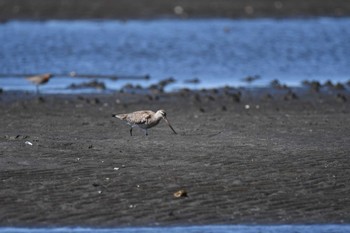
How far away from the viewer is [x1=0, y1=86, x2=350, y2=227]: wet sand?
33.0 feet

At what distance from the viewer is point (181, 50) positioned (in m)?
28.7

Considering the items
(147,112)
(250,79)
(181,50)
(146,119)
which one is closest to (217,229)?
(146,119)

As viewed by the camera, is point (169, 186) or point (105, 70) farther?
point (105, 70)

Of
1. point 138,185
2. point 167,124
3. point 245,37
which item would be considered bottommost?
point 245,37

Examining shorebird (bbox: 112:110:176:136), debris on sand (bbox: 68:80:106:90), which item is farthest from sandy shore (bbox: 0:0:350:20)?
shorebird (bbox: 112:110:176:136)

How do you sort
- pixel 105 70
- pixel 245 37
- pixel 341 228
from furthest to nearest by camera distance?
pixel 245 37 < pixel 105 70 < pixel 341 228

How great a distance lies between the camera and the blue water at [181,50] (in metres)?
23.4

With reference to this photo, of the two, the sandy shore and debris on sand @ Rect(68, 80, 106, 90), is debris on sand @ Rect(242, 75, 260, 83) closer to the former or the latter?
debris on sand @ Rect(68, 80, 106, 90)

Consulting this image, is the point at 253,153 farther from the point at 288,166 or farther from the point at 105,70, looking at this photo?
the point at 105,70

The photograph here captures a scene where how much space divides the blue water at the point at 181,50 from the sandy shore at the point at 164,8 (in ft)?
4.23

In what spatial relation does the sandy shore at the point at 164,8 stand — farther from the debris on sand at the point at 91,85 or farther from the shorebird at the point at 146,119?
the shorebird at the point at 146,119

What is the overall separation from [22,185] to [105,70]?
533 inches

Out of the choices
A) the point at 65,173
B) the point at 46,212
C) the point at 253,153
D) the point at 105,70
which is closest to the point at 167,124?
the point at 253,153

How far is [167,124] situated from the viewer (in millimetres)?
14883
